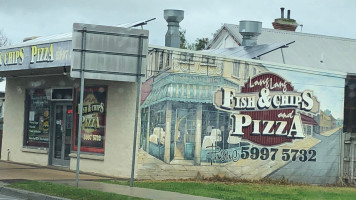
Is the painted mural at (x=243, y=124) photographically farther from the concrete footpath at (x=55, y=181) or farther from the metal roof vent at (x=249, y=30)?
the metal roof vent at (x=249, y=30)

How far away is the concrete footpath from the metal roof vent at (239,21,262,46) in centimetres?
1020

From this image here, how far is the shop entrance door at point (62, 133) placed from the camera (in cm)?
2416

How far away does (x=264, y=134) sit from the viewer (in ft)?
77.6

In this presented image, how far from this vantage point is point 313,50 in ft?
138

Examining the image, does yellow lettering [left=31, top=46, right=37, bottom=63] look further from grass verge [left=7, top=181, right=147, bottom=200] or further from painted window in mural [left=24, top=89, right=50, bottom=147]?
grass verge [left=7, top=181, right=147, bottom=200]

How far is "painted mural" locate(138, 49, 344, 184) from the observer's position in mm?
21156

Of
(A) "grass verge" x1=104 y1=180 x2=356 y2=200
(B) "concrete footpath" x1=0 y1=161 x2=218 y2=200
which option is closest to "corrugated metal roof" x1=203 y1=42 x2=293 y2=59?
(A) "grass verge" x1=104 y1=180 x2=356 y2=200

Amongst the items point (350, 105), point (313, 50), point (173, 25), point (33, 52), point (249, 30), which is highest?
point (313, 50)

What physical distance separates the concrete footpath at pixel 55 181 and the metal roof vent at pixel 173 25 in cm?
630

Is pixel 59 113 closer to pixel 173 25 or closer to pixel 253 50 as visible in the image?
pixel 173 25

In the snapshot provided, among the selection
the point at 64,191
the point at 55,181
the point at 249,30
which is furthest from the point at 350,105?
the point at 64,191

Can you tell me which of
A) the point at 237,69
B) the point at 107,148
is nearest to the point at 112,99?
the point at 107,148

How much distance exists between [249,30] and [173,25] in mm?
4526

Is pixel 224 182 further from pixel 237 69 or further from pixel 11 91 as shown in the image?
pixel 11 91
